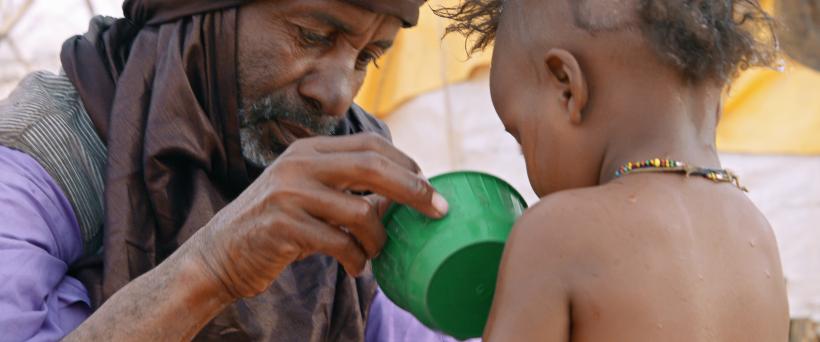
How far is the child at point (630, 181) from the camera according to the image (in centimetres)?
185

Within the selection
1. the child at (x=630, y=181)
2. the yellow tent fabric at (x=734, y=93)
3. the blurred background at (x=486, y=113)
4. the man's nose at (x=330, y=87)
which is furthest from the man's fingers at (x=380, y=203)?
the yellow tent fabric at (x=734, y=93)

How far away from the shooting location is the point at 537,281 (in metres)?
1.85

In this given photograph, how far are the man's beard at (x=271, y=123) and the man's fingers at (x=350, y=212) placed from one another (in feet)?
2.81

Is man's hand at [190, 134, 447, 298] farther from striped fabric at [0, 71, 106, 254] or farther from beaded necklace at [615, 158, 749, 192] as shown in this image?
striped fabric at [0, 71, 106, 254]

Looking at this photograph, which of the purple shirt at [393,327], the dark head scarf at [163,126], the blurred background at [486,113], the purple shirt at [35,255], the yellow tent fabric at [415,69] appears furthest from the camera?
the yellow tent fabric at [415,69]

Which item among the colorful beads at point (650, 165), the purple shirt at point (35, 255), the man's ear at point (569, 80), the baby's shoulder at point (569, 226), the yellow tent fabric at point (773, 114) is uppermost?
the man's ear at point (569, 80)

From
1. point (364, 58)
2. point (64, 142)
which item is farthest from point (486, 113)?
point (64, 142)

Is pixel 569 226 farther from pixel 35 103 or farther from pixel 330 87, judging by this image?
pixel 35 103

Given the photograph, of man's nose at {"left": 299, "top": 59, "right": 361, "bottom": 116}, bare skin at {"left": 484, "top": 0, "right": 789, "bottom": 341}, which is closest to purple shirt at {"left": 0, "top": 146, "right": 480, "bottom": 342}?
man's nose at {"left": 299, "top": 59, "right": 361, "bottom": 116}

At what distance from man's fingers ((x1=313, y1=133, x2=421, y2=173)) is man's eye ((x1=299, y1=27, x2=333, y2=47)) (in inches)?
37.2

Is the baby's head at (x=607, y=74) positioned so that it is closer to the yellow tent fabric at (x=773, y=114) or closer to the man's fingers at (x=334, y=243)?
the man's fingers at (x=334, y=243)

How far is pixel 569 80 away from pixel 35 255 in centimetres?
120

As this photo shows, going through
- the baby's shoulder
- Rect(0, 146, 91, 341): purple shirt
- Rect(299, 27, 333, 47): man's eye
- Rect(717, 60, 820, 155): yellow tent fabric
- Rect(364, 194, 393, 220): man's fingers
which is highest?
the baby's shoulder

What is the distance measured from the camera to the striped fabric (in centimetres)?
263
